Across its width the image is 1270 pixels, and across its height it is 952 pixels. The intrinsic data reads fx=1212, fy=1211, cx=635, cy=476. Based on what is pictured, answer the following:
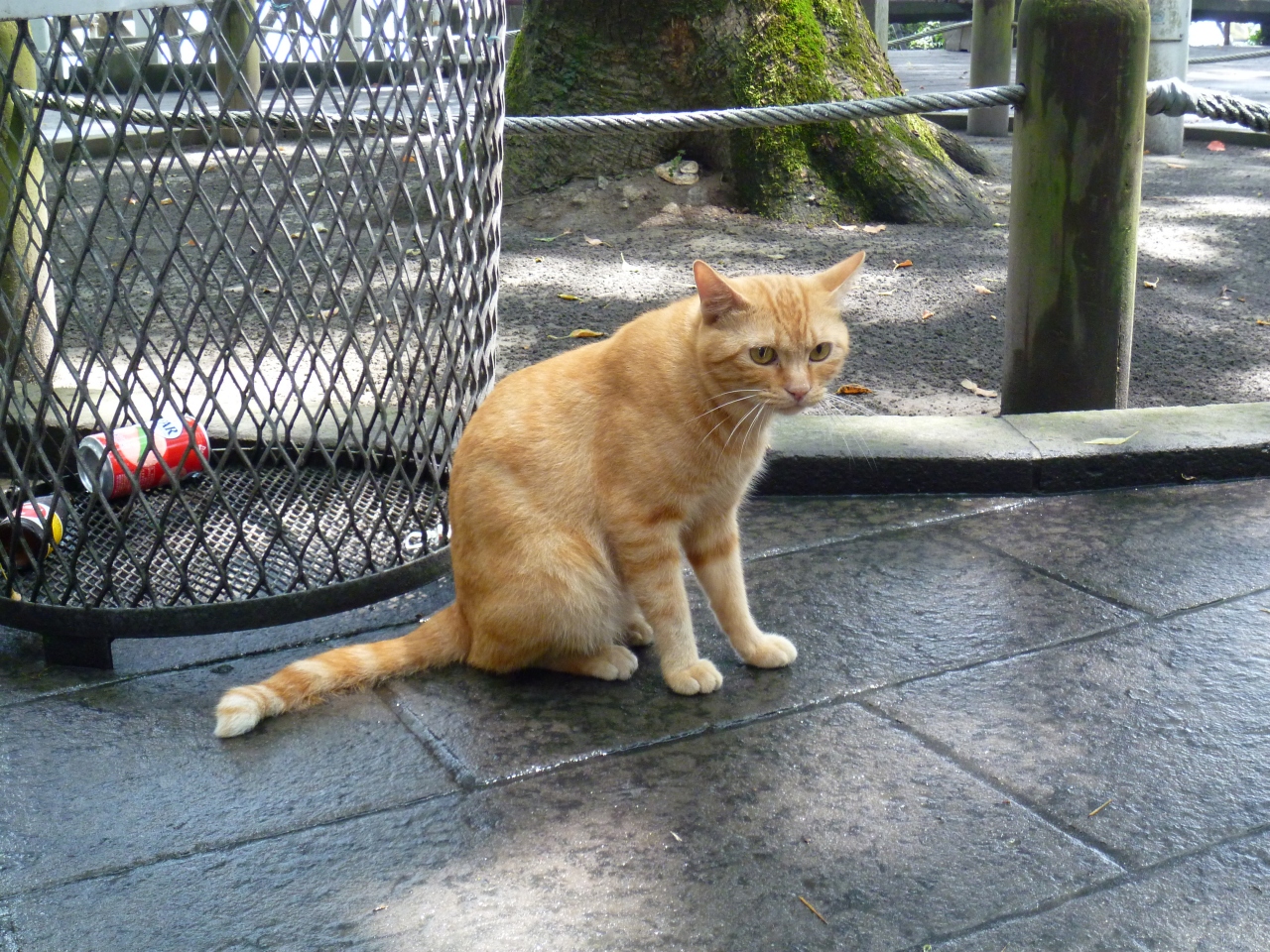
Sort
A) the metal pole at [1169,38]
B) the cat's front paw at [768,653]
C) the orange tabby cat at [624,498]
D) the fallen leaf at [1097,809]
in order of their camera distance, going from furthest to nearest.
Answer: the metal pole at [1169,38], the cat's front paw at [768,653], the orange tabby cat at [624,498], the fallen leaf at [1097,809]

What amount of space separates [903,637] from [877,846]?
0.79 metres

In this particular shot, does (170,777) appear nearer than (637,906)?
No

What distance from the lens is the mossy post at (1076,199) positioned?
11.0ft

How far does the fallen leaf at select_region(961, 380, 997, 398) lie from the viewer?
4.19 meters

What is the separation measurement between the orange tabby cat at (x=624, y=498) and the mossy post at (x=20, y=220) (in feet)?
3.02

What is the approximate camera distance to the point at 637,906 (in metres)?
1.87

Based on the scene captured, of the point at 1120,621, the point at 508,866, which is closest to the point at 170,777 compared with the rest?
the point at 508,866

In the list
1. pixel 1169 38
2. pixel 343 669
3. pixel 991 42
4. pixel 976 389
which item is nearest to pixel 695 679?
pixel 343 669

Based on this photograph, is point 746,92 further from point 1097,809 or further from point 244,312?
point 1097,809

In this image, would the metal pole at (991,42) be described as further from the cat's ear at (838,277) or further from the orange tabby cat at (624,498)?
the orange tabby cat at (624,498)

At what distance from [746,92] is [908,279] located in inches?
49.6

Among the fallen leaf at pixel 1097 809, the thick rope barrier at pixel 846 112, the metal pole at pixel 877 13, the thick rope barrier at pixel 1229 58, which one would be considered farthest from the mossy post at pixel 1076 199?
the thick rope barrier at pixel 1229 58

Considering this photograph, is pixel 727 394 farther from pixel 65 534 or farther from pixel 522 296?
pixel 522 296

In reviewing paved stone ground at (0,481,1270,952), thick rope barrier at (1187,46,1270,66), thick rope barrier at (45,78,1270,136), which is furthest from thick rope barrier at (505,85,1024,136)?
thick rope barrier at (1187,46,1270,66)
